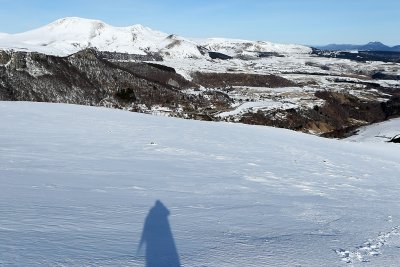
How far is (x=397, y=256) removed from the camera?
5.81 metres

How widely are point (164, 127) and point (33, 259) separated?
15.1 metres

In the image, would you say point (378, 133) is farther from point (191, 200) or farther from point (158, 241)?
point (158, 241)

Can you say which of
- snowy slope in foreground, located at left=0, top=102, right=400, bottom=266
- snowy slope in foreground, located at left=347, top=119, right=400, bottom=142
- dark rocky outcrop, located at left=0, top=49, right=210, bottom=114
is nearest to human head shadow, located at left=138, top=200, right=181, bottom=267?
snowy slope in foreground, located at left=0, top=102, right=400, bottom=266

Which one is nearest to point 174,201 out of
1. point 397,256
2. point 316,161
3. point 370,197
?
point 397,256

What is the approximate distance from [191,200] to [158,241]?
7.75 feet

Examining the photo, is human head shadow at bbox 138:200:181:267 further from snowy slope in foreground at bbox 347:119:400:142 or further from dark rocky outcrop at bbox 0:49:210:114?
dark rocky outcrop at bbox 0:49:210:114

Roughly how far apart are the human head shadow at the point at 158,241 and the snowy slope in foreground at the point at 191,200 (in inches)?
4.1

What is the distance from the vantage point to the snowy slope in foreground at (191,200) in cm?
525

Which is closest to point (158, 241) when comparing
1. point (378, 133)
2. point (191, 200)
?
point (191, 200)

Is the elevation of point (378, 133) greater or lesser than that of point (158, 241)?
lesser

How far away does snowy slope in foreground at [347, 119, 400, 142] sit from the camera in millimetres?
31031

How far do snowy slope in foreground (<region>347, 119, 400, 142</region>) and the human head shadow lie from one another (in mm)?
26667

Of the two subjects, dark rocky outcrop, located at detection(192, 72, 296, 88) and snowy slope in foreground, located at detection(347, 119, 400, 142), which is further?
dark rocky outcrop, located at detection(192, 72, 296, 88)

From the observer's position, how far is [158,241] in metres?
5.52
